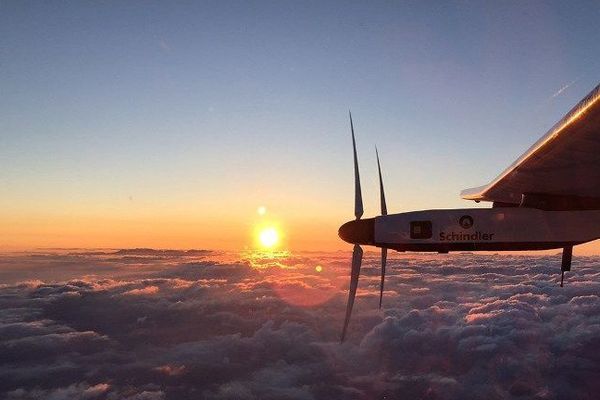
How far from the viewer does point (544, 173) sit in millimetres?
13953

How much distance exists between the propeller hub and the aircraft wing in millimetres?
5372

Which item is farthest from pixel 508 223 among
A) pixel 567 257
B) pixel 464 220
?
pixel 567 257

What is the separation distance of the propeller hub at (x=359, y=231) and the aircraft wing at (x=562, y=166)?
5.37 m

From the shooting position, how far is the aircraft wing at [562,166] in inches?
373

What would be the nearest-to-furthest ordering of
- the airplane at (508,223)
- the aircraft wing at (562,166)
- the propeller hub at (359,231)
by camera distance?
the aircraft wing at (562,166) < the airplane at (508,223) < the propeller hub at (359,231)

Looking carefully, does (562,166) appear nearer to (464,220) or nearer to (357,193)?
(464,220)

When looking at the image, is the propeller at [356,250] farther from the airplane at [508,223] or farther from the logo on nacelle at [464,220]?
the logo on nacelle at [464,220]

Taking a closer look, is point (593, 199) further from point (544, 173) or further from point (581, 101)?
point (581, 101)

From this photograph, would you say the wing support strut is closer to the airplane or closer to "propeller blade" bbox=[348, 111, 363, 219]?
the airplane

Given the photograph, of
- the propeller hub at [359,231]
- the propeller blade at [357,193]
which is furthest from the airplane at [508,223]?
the propeller blade at [357,193]

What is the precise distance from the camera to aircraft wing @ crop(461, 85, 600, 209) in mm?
9469

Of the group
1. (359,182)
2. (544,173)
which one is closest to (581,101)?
(544,173)

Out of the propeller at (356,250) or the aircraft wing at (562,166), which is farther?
the propeller at (356,250)

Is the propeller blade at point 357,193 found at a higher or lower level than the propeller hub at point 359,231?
higher
